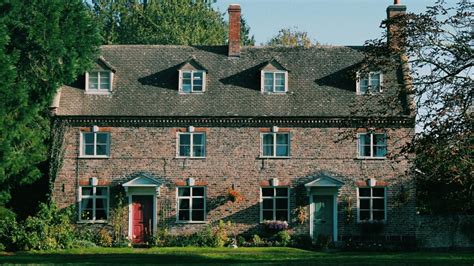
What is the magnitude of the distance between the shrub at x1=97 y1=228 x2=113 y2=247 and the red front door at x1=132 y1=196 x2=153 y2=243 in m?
1.22

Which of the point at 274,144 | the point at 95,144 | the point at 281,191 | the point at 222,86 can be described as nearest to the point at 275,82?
the point at 222,86

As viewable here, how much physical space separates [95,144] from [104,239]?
4.21 metres

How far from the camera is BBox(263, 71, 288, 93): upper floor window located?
44.7 metres

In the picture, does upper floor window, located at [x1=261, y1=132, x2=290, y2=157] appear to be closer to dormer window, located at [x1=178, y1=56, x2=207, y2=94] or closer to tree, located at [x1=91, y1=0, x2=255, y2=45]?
dormer window, located at [x1=178, y1=56, x2=207, y2=94]

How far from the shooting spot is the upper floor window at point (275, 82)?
147ft

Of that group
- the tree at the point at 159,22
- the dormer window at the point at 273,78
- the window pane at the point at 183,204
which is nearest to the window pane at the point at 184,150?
the window pane at the point at 183,204

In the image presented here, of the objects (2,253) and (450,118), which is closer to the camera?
(450,118)

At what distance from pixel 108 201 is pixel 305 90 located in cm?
1008

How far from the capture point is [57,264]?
31453mm

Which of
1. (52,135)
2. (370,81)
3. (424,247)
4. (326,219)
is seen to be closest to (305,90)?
(370,81)

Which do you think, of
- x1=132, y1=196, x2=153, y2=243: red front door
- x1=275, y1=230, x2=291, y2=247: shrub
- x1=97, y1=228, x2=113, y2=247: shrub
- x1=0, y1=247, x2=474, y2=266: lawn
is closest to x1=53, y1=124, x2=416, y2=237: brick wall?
x1=132, y1=196, x2=153, y2=243: red front door

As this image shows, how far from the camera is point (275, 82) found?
147 ft

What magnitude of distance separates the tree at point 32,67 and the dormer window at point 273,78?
25.4ft

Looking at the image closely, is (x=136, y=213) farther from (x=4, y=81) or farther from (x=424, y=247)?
(x=424, y=247)
